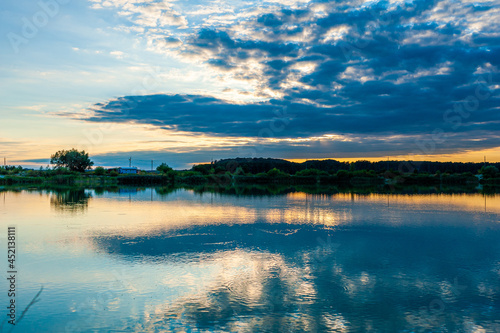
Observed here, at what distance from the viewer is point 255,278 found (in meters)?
10.2

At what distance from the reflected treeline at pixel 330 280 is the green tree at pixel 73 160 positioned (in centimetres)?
10872

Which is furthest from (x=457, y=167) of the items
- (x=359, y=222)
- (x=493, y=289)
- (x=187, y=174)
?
(x=493, y=289)

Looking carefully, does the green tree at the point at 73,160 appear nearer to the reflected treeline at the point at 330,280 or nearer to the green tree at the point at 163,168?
the green tree at the point at 163,168

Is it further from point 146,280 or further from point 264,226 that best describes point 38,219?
point 146,280

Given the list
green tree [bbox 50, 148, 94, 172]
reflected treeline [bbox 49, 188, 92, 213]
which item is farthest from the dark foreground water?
green tree [bbox 50, 148, 94, 172]

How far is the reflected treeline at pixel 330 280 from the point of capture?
7.53 metres

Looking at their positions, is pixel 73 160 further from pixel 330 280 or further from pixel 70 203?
pixel 330 280

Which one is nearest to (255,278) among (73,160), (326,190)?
(326,190)

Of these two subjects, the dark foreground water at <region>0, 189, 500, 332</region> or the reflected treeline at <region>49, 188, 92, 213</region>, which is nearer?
the dark foreground water at <region>0, 189, 500, 332</region>

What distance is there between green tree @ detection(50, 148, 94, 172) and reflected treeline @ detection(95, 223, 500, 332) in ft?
→ 357

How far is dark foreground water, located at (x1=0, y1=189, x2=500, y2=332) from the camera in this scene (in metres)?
7.55

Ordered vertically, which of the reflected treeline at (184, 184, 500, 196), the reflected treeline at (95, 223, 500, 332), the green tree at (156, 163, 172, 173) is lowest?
the reflected treeline at (95, 223, 500, 332)

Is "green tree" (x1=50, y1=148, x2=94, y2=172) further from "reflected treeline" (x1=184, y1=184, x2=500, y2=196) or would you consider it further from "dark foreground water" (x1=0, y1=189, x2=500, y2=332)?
"dark foreground water" (x1=0, y1=189, x2=500, y2=332)

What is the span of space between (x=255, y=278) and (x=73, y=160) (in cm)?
11691
